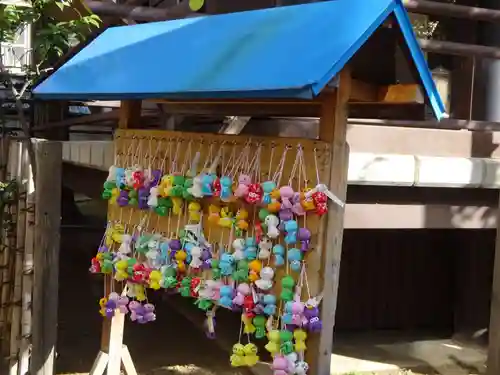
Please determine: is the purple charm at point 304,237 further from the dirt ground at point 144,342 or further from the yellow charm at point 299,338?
the dirt ground at point 144,342

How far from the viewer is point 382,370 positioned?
625 cm

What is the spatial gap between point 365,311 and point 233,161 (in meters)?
4.87

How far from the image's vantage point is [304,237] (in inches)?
108

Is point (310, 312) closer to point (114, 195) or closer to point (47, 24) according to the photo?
point (114, 195)

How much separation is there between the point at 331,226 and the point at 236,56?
0.79 meters

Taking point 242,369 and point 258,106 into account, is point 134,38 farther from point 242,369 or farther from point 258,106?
point 242,369

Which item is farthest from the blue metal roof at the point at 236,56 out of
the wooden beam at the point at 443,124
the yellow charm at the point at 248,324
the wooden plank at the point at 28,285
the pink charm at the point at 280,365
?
the wooden beam at the point at 443,124

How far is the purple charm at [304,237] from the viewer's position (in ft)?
8.99

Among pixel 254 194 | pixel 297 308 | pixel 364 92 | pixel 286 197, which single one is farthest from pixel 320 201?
pixel 364 92

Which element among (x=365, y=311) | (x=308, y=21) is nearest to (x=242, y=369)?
(x=365, y=311)

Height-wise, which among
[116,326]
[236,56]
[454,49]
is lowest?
[116,326]

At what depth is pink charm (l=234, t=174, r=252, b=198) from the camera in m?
2.94

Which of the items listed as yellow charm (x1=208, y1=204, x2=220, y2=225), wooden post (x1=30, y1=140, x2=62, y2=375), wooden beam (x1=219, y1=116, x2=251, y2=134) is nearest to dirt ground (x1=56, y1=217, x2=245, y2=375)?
wooden post (x1=30, y1=140, x2=62, y2=375)

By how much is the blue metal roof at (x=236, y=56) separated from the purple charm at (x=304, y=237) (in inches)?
23.2
